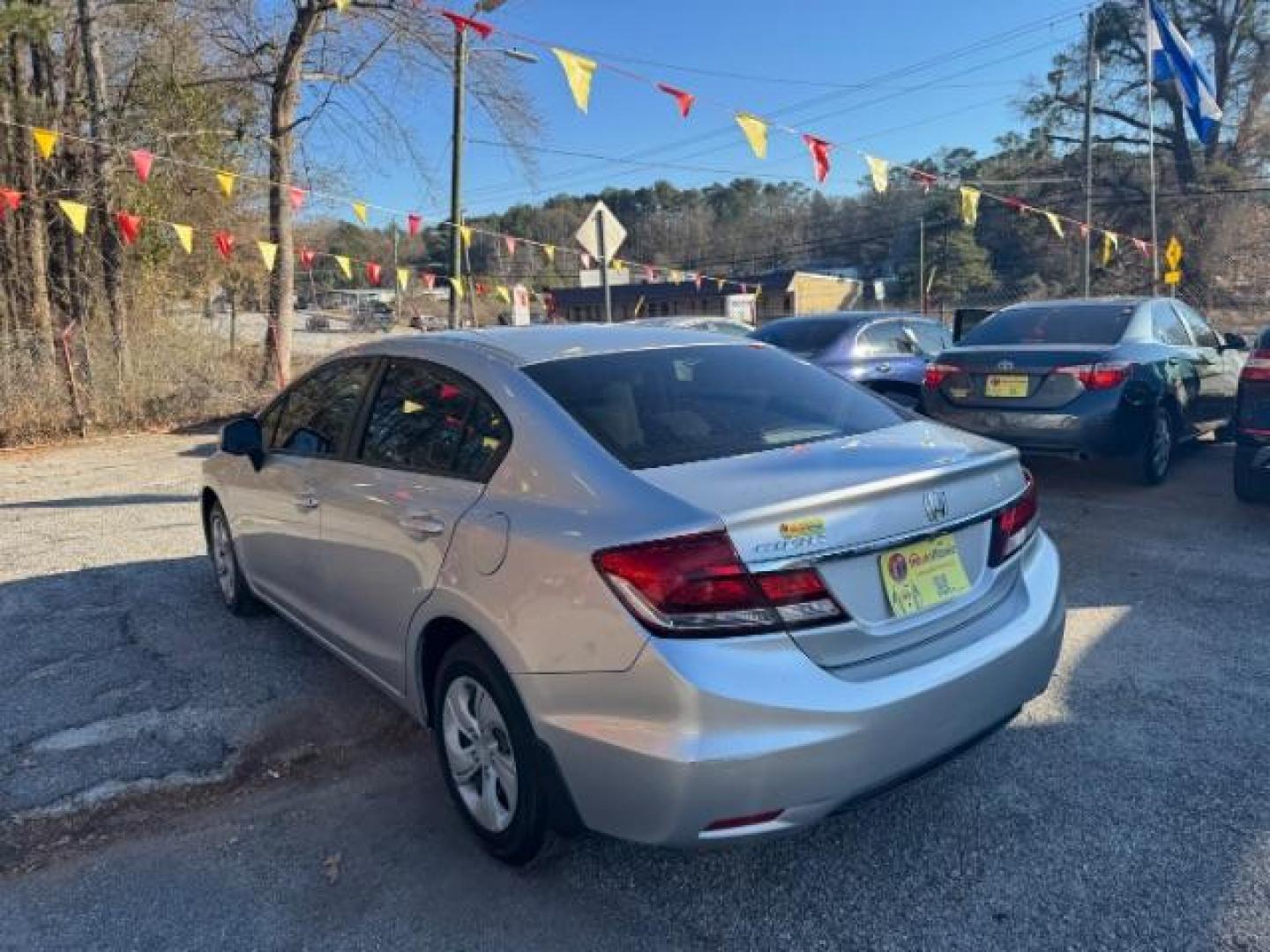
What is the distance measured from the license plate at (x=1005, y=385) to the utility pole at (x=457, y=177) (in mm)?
12039

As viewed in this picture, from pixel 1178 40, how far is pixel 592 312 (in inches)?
1940

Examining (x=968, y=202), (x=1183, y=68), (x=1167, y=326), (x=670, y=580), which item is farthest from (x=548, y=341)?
(x=1183, y=68)

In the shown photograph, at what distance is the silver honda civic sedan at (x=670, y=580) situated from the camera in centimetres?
218

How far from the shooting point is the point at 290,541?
13.2 ft

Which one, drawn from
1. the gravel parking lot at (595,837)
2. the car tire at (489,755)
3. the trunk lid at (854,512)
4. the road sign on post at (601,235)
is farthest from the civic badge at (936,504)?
the road sign on post at (601,235)

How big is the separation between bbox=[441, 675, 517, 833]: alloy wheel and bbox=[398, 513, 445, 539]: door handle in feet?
1.50

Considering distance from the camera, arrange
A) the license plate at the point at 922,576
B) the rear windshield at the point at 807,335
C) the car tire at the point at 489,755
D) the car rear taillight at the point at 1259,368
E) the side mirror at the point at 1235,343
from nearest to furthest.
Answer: the license plate at the point at 922,576 → the car tire at the point at 489,755 → the car rear taillight at the point at 1259,368 → the side mirror at the point at 1235,343 → the rear windshield at the point at 807,335

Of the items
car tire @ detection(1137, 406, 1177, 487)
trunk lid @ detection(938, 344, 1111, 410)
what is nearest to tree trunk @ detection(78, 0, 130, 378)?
trunk lid @ detection(938, 344, 1111, 410)

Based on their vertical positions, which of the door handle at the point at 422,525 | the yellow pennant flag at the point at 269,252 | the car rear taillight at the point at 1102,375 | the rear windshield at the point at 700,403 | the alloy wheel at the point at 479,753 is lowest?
the alloy wheel at the point at 479,753

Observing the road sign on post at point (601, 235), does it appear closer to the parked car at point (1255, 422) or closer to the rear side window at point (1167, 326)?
the rear side window at point (1167, 326)

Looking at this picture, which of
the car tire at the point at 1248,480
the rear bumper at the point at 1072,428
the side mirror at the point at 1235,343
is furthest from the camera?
the side mirror at the point at 1235,343

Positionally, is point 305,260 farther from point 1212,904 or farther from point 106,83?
point 1212,904

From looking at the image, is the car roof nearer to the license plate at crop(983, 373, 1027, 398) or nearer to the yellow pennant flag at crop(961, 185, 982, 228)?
the license plate at crop(983, 373, 1027, 398)

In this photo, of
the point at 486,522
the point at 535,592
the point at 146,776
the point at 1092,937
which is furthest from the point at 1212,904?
the point at 146,776
